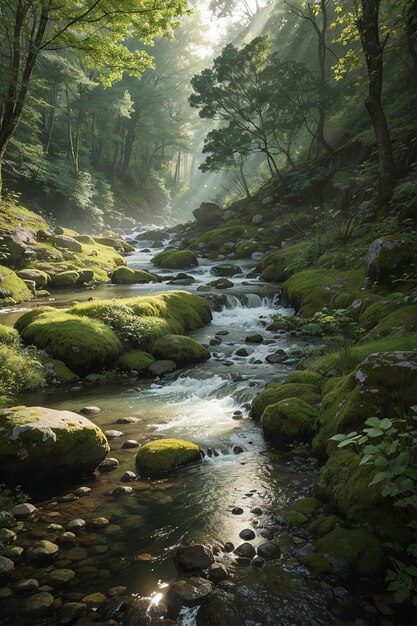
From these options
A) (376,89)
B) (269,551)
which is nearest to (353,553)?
(269,551)

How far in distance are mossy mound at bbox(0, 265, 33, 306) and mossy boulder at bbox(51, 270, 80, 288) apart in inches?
84.6

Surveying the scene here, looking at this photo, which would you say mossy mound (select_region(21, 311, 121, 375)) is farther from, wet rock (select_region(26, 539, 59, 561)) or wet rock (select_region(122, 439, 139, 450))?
wet rock (select_region(26, 539, 59, 561))

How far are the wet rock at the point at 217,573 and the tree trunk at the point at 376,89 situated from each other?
1093 cm

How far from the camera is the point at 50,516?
12.8 feet

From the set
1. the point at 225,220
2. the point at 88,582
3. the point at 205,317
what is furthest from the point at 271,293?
the point at 225,220

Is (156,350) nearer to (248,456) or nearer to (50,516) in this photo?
(248,456)

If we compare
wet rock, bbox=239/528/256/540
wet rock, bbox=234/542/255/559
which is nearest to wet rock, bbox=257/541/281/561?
wet rock, bbox=234/542/255/559

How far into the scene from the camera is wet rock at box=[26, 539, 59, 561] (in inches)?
130

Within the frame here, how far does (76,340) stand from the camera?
840cm

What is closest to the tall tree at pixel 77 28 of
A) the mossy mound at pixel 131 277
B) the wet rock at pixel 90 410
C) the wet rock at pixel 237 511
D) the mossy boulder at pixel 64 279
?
the wet rock at pixel 90 410

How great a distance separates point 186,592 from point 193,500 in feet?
4.35

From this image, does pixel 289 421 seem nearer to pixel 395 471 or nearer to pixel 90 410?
pixel 395 471

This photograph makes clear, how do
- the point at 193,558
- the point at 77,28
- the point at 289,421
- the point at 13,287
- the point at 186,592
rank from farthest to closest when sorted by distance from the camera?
the point at 13,287
the point at 77,28
the point at 289,421
the point at 193,558
the point at 186,592

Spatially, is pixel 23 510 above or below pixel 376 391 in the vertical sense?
below
